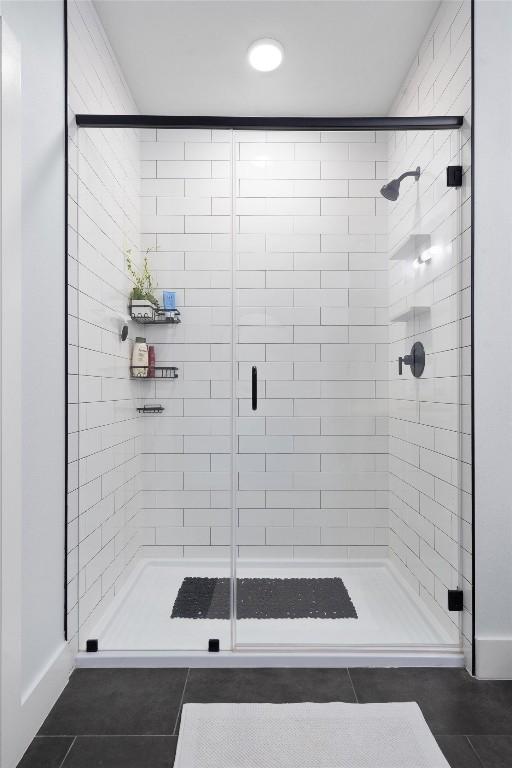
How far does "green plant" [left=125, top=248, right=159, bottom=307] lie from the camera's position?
2.13m

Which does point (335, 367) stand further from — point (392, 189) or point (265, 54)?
point (265, 54)

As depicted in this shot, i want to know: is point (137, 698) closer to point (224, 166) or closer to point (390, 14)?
point (224, 166)

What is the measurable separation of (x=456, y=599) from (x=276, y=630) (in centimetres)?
73

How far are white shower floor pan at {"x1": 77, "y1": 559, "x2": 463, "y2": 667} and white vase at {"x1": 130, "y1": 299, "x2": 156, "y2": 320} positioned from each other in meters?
1.06

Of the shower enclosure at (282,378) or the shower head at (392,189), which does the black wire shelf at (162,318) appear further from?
the shower head at (392,189)

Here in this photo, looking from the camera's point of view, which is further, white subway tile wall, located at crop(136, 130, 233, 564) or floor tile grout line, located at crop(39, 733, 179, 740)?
white subway tile wall, located at crop(136, 130, 233, 564)

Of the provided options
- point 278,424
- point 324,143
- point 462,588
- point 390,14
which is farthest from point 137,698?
point 390,14

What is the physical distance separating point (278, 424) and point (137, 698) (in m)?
1.11

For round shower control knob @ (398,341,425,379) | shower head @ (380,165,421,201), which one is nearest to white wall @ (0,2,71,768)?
shower head @ (380,165,421,201)

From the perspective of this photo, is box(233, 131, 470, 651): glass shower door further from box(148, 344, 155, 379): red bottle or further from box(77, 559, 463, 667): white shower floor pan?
box(148, 344, 155, 379): red bottle

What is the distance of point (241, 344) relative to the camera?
209 centimetres

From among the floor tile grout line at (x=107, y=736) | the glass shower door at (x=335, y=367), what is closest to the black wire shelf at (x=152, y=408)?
the glass shower door at (x=335, y=367)

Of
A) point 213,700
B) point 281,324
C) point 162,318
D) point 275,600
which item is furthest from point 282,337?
point 213,700

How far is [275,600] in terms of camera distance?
2096mm
